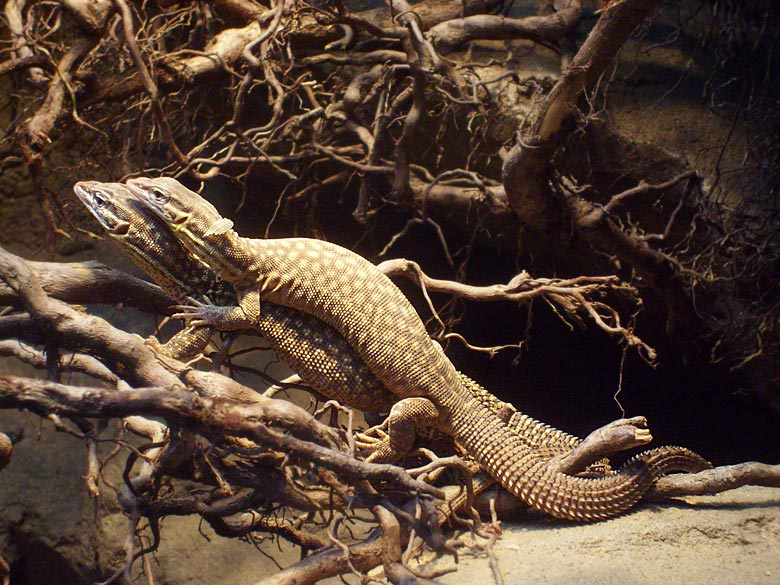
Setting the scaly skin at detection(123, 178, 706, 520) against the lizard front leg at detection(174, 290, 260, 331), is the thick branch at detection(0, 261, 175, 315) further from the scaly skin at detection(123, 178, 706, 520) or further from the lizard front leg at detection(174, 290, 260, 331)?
the scaly skin at detection(123, 178, 706, 520)

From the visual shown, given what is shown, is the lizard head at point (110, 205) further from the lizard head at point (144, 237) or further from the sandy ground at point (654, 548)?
the sandy ground at point (654, 548)

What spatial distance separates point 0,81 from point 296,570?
517cm

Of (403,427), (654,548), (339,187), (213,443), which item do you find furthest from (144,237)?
(339,187)

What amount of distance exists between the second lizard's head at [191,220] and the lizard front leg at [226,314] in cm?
15

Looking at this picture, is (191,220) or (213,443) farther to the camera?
(191,220)

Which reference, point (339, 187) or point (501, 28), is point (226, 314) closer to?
point (339, 187)

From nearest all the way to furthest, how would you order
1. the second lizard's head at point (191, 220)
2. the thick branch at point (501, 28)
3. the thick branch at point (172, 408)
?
the thick branch at point (172, 408) → the second lizard's head at point (191, 220) → the thick branch at point (501, 28)

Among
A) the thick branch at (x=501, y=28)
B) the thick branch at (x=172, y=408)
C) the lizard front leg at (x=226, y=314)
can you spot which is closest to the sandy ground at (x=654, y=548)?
the thick branch at (x=172, y=408)

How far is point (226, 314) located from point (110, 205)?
0.74m

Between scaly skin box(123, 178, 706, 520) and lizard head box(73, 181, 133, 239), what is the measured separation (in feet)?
0.33

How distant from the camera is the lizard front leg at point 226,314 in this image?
305 centimetres

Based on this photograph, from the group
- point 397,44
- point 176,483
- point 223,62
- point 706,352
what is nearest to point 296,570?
point 176,483

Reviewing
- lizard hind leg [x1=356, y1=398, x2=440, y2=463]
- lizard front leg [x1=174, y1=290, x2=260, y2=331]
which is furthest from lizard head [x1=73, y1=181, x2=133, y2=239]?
lizard hind leg [x1=356, y1=398, x2=440, y2=463]

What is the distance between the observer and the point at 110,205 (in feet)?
9.87
